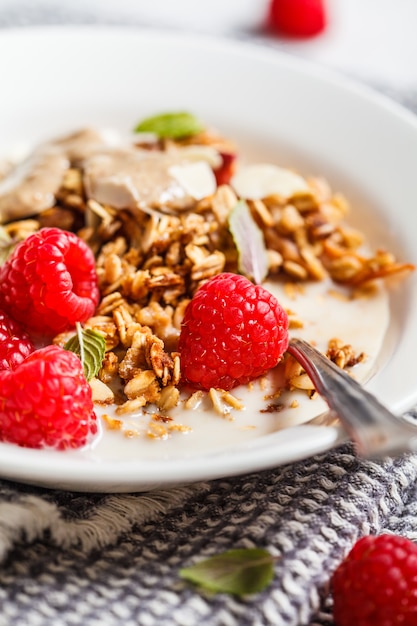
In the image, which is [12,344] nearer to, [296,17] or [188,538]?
[188,538]

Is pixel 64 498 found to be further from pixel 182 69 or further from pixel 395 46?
pixel 395 46

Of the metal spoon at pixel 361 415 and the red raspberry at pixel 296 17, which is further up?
the red raspberry at pixel 296 17

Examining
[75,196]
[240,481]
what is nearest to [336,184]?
[75,196]

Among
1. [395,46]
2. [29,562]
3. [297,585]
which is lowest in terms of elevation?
[29,562]

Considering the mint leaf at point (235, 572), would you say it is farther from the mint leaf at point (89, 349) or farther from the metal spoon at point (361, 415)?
the mint leaf at point (89, 349)

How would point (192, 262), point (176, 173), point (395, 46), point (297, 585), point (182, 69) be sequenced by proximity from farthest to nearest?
point (395, 46) → point (182, 69) → point (176, 173) → point (192, 262) → point (297, 585)

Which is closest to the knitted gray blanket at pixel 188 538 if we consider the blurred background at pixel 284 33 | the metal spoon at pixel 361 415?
the metal spoon at pixel 361 415
